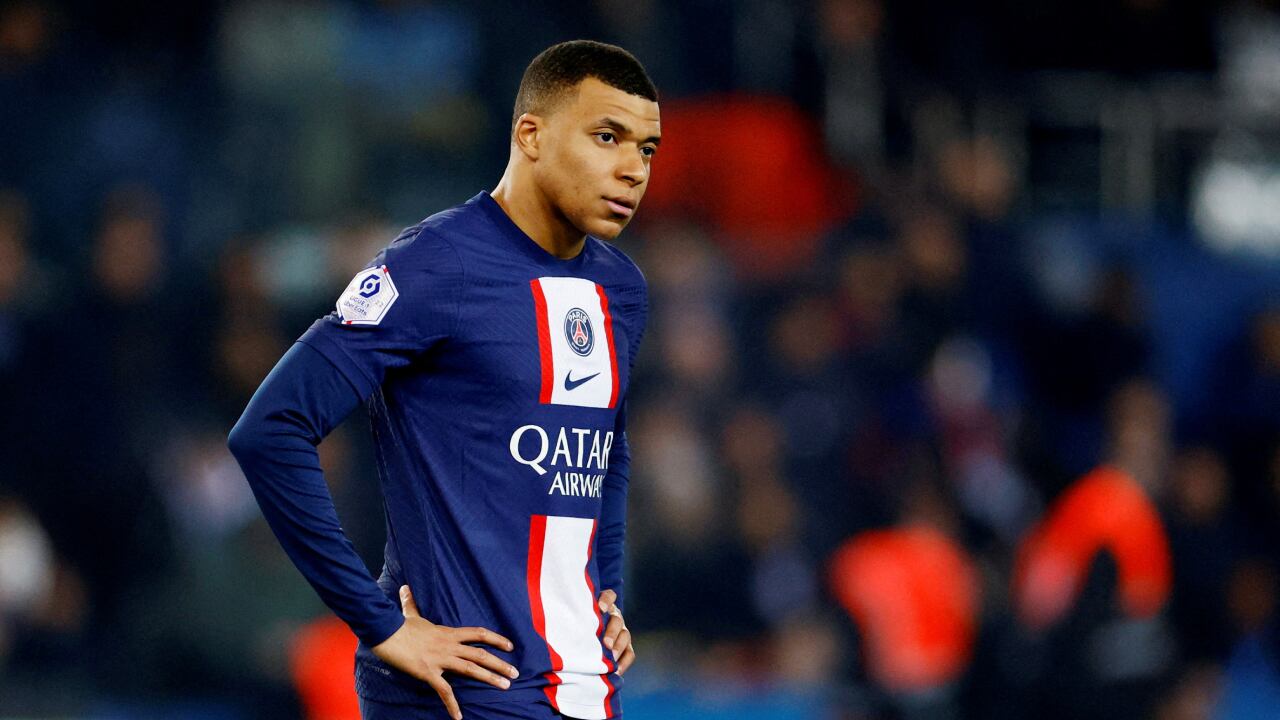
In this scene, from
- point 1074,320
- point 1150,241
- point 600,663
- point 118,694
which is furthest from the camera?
point 1150,241

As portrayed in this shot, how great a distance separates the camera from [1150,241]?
9539 mm

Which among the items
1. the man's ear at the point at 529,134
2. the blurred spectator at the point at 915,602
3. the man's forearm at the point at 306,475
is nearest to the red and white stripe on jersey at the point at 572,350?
the man's ear at the point at 529,134

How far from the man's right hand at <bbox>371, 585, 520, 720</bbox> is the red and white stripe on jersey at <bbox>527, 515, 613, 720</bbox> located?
4.2 inches

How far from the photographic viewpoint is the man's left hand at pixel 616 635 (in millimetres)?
3227

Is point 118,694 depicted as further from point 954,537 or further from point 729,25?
point 729,25

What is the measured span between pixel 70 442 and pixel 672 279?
277 cm

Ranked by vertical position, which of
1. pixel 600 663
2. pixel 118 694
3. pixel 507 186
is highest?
pixel 507 186

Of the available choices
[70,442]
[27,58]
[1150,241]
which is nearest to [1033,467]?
[1150,241]

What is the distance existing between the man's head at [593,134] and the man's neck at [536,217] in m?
0.02

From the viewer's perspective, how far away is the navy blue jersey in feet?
9.70

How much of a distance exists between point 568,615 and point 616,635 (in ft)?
0.51

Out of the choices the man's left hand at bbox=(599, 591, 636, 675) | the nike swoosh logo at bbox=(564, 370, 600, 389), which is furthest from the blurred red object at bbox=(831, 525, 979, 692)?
the nike swoosh logo at bbox=(564, 370, 600, 389)

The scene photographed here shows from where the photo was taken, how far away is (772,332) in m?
8.28

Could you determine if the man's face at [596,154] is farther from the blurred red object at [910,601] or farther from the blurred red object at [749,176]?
the blurred red object at [749,176]
